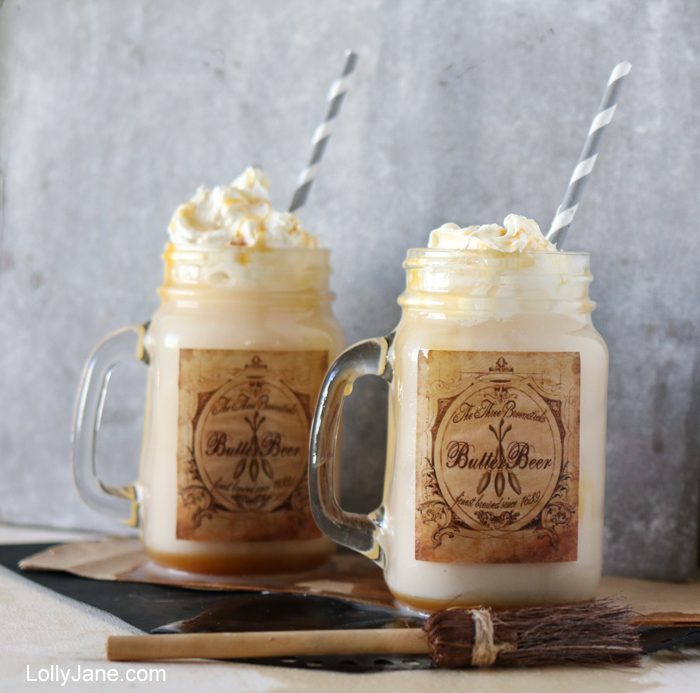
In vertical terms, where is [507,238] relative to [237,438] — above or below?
above

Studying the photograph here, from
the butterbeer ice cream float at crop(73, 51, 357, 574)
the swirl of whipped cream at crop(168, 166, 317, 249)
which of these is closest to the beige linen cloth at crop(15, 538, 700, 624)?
the butterbeer ice cream float at crop(73, 51, 357, 574)

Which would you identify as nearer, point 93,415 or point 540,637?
point 540,637

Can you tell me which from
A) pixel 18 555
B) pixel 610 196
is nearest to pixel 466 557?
pixel 610 196

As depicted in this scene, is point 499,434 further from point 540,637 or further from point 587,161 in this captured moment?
point 587,161

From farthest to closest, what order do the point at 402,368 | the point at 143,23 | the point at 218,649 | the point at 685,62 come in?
the point at 143,23 < the point at 685,62 < the point at 402,368 < the point at 218,649

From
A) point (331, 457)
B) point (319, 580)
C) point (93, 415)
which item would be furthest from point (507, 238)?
point (93, 415)

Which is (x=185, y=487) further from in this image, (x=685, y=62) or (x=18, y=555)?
(x=685, y=62)

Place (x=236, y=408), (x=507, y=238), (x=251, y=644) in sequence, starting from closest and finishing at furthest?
(x=251, y=644), (x=507, y=238), (x=236, y=408)
